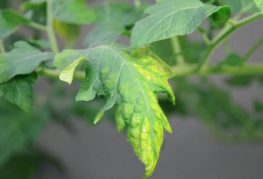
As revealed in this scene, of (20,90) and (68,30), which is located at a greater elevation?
(20,90)

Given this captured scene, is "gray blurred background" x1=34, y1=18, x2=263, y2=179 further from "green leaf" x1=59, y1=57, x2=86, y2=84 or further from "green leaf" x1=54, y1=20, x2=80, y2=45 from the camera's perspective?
"green leaf" x1=59, y1=57, x2=86, y2=84

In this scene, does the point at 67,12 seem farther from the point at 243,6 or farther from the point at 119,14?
the point at 243,6

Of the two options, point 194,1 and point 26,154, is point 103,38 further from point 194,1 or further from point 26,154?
point 26,154

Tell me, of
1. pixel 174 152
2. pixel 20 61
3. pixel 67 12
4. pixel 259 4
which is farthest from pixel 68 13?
pixel 174 152

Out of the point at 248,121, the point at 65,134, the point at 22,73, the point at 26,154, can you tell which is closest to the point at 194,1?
the point at 22,73

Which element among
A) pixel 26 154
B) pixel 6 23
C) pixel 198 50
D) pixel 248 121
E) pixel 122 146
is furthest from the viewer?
pixel 122 146

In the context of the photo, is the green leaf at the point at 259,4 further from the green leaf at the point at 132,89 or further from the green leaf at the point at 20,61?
the green leaf at the point at 20,61
